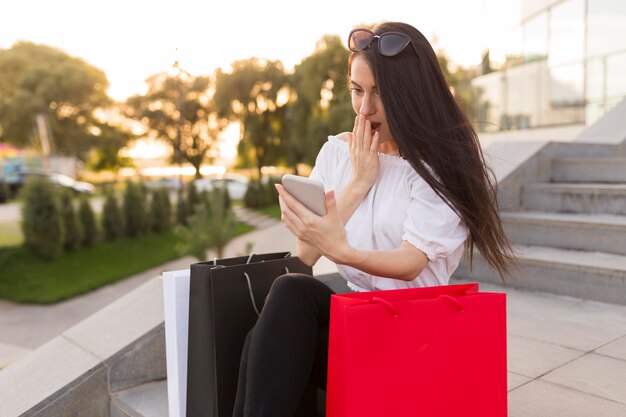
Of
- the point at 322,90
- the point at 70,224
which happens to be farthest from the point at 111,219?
the point at 322,90

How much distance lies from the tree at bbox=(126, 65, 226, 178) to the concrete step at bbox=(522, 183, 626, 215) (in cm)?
3609

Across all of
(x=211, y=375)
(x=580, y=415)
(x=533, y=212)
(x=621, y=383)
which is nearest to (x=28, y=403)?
(x=211, y=375)

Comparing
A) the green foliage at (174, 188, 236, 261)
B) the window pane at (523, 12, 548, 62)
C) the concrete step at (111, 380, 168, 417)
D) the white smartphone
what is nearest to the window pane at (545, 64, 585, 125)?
the window pane at (523, 12, 548, 62)

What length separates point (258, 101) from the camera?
95.0ft

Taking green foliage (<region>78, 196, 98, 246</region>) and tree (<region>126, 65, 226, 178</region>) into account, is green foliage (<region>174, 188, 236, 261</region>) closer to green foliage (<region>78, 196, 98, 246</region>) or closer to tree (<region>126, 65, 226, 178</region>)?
green foliage (<region>78, 196, 98, 246</region>)

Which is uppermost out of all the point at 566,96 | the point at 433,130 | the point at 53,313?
the point at 566,96

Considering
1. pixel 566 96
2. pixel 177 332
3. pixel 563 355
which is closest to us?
pixel 177 332

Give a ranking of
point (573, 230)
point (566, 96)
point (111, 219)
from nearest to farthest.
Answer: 1. point (573, 230)
2. point (566, 96)
3. point (111, 219)

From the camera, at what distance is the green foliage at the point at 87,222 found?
15641 millimetres

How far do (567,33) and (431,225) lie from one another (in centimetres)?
1014

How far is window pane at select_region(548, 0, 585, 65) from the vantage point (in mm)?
9930

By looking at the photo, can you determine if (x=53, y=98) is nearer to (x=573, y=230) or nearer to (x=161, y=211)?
(x=161, y=211)

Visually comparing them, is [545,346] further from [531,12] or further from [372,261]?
[531,12]

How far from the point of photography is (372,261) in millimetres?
1604
